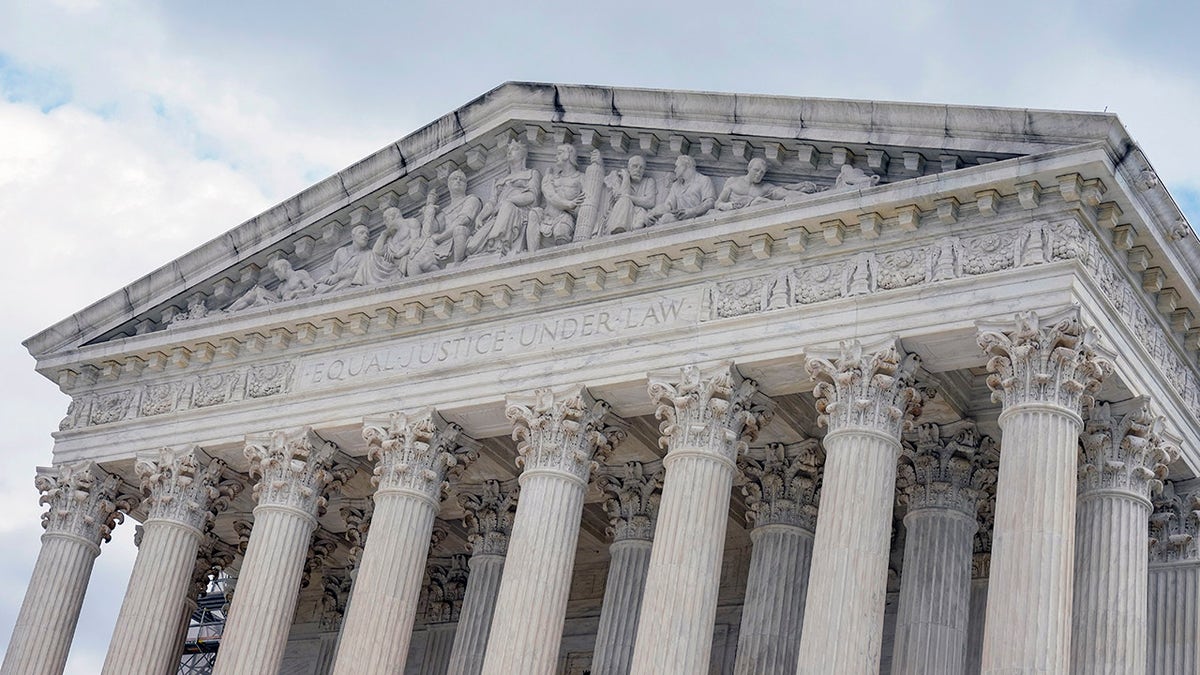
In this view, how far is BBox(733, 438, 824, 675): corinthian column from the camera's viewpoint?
32.7m

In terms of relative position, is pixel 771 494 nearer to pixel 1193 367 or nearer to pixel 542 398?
Result: pixel 542 398

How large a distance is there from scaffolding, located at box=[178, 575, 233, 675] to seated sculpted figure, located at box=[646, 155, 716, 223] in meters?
27.1

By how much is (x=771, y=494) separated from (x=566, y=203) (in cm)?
692

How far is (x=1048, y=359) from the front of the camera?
27.3 metres

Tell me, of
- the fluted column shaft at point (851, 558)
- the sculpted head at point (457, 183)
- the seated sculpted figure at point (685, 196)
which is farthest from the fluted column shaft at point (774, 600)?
the sculpted head at point (457, 183)

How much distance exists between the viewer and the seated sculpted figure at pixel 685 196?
1265 inches

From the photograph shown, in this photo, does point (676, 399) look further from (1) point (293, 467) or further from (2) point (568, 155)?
(1) point (293, 467)

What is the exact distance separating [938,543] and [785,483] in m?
3.54

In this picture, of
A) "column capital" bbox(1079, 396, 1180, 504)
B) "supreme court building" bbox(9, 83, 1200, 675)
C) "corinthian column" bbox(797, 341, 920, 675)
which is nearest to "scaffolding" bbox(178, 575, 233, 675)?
"supreme court building" bbox(9, 83, 1200, 675)

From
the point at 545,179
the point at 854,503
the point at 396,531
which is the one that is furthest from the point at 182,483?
the point at 854,503

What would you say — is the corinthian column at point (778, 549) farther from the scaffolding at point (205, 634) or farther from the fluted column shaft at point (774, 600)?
the scaffolding at point (205, 634)

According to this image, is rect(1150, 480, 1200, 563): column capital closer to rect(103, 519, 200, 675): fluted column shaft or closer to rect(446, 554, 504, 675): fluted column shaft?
rect(446, 554, 504, 675): fluted column shaft

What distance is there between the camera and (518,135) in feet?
117

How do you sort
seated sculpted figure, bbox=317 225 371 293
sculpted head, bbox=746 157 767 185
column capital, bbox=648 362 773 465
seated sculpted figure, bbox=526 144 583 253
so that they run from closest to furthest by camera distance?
column capital, bbox=648 362 773 465, sculpted head, bbox=746 157 767 185, seated sculpted figure, bbox=526 144 583 253, seated sculpted figure, bbox=317 225 371 293
